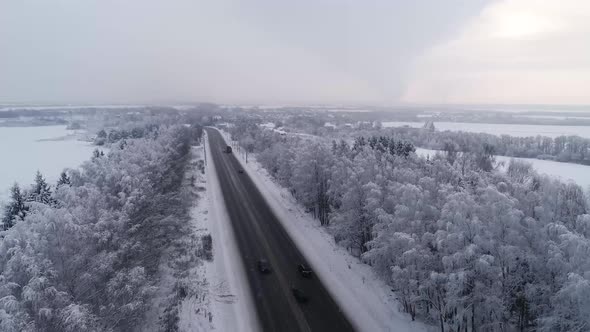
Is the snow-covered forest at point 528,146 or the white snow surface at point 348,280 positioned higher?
the snow-covered forest at point 528,146

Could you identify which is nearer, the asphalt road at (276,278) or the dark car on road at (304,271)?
the asphalt road at (276,278)

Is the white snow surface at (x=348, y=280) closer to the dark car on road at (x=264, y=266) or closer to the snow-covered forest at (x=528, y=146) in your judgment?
the dark car on road at (x=264, y=266)

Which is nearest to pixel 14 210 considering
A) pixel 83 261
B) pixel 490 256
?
pixel 83 261

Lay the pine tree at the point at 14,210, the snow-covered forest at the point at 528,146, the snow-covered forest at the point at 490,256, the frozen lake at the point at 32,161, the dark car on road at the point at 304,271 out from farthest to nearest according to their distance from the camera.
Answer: the snow-covered forest at the point at 528,146 < the frozen lake at the point at 32,161 < the pine tree at the point at 14,210 < the dark car on road at the point at 304,271 < the snow-covered forest at the point at 490,256

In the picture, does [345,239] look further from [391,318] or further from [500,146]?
[500,146]

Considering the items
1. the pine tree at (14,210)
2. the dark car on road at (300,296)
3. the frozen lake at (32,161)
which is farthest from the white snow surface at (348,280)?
the frozen lake at (32,161)

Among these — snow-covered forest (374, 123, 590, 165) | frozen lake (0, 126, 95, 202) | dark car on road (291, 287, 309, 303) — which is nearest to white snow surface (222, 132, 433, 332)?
dark car on road (291, 287, 309, 303)

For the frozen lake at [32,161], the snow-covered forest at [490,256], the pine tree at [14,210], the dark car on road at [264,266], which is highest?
the snow-covered forest at [490,256]

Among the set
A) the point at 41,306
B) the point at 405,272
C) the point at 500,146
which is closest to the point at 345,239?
the point at 405,272
